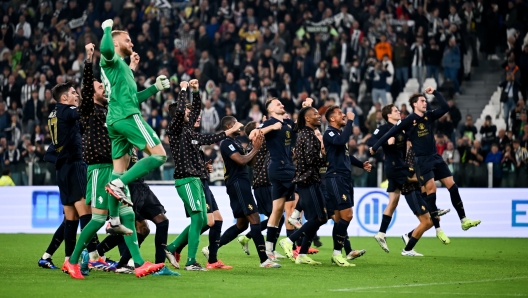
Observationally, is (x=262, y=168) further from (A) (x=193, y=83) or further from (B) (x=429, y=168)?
(A) (x=193, y=83)

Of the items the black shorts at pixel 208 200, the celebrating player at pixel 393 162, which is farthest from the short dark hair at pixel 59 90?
the celebrating player at pixel 393 162

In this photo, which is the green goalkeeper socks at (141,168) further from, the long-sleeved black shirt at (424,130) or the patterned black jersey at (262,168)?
the long-sleeved black shirt at (424,130)

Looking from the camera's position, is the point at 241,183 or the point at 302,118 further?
the point at 302,118

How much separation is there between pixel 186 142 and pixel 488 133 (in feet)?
45.0

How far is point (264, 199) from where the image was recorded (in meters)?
14.4

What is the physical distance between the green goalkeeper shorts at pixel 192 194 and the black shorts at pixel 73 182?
4.32 ft

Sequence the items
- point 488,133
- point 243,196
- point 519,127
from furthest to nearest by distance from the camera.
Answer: point 519,127 → point 488,133 → point 243,196

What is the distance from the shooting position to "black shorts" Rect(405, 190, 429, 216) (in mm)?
15180

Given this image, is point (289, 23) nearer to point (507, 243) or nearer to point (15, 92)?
point (15, 92)

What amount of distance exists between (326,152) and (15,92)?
16775 millimetres

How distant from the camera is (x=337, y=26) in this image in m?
27.5

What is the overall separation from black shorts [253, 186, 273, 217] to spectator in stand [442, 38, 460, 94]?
13.1 meters

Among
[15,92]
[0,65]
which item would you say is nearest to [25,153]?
[15,92]

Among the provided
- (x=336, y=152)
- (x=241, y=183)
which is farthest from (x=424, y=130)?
(x=241, y=183)
